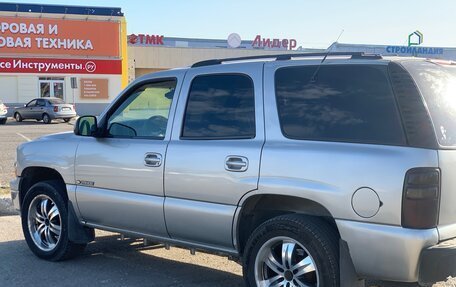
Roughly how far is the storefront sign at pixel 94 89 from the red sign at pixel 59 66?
0.69 metres

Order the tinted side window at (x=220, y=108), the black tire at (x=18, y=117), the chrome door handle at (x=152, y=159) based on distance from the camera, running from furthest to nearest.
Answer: the black tire at (x=18, y=117), the chrome door handle at (x=152, y=159), the tinted side window at (x=220, y=108)

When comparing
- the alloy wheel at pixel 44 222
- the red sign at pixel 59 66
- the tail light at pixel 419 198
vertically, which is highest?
the red sign at pixel 59 66

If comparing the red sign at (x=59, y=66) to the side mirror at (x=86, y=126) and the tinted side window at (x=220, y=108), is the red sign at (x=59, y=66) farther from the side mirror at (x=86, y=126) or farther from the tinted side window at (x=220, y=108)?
the tinted side window at (x=220, y=108)

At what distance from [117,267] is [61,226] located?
0.72 meters

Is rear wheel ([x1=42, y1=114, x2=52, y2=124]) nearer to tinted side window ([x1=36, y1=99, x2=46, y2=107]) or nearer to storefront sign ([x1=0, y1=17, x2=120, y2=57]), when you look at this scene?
tinted side window ([x1=36, y1=99, x2=46, y2=107])

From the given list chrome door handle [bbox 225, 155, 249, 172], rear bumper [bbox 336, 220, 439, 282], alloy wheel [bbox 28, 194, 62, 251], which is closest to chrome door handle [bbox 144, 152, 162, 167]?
chrome door handle [bbox 225, 155, 249, 172]

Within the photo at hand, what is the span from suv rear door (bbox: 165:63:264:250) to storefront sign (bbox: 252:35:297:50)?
54087 millimetres

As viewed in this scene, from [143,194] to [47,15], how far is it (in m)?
39.1

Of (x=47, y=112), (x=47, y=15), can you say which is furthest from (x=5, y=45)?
(x=47, y=112)

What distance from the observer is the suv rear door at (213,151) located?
166 inches

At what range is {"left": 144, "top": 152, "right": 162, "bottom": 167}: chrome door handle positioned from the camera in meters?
4.70

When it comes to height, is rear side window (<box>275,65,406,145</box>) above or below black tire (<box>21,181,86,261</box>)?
above

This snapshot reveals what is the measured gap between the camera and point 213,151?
4.36m

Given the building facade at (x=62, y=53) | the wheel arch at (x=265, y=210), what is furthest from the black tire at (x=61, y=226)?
the building facade at (x=62, y=53)
